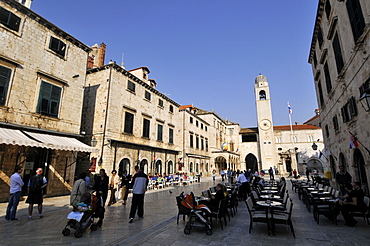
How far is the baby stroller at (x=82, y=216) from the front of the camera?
4867 millimetres

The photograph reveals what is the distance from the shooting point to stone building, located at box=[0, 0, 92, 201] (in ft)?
29.5

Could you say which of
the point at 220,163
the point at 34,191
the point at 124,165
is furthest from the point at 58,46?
the point at 220,163

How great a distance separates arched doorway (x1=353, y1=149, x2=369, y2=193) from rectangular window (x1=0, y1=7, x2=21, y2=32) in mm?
17477

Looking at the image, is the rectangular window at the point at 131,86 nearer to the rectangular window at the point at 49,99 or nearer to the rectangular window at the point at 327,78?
the rectangular window at the point at 49,99

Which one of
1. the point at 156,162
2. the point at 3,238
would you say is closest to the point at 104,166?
the point at 156,162

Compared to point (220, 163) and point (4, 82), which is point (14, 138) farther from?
point (220, 163)

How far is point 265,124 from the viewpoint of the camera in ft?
132

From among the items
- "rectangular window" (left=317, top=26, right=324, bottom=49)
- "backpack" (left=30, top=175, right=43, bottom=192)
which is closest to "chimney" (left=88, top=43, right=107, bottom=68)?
"backpack" (left=30, top=175, right=43, bottom=192)

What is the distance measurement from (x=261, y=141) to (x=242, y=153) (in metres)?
5.19

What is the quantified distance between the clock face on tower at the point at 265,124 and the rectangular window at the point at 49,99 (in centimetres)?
3734

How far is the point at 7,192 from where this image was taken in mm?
8930

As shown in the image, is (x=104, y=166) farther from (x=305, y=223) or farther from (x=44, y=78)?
(x=305, y=223)

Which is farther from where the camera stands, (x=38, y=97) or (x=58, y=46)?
(x=58, y=46)

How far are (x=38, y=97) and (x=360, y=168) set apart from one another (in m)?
16.3
